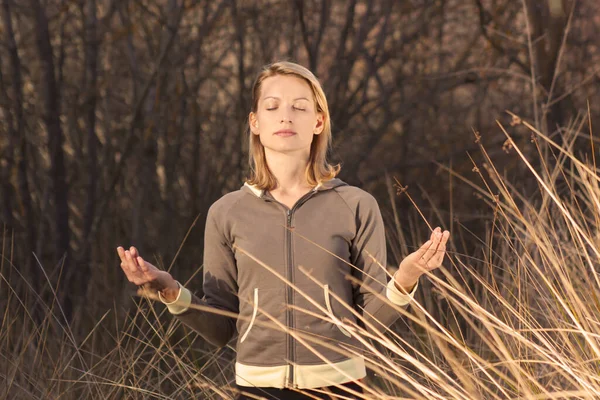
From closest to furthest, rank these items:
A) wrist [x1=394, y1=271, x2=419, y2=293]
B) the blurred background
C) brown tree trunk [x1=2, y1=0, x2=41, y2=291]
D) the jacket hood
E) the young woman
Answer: wrist [x1=394, y1=271, x2=419, y2=293]
the young woman
the jacket hood
brown tree trunk [x1=2, y1=0, x2=41, y2=291]
the blurred background

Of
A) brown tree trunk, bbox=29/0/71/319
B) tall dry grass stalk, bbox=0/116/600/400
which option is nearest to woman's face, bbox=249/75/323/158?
tall dry grass stalk, bbox=0/116/600/400

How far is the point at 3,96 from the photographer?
5.00 m

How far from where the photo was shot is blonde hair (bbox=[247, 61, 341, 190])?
2.27 meters

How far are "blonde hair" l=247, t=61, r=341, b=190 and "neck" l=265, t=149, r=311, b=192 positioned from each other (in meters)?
0.02

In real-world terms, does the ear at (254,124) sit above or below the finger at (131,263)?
above

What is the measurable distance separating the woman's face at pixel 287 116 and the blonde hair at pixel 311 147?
2 cm

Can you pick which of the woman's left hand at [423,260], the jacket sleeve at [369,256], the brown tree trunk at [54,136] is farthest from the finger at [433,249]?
the brown tree trunk at [54,136]

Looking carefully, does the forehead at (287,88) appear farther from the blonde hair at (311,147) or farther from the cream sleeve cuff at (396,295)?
the cream sleeve cuff at (396,295)

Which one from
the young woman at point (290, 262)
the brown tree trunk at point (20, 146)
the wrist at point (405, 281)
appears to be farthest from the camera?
the brown tree trunk at point (20, 146)

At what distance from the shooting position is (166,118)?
534 cm

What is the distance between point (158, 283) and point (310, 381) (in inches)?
16.1

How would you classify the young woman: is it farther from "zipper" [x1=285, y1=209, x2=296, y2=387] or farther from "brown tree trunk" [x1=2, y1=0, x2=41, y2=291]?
"brown tree trunk" [x1=2, y1=0, x2=41, y2=291]

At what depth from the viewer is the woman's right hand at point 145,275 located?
1.94m

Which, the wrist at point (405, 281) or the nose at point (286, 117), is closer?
the wrist at point (405, 281)
